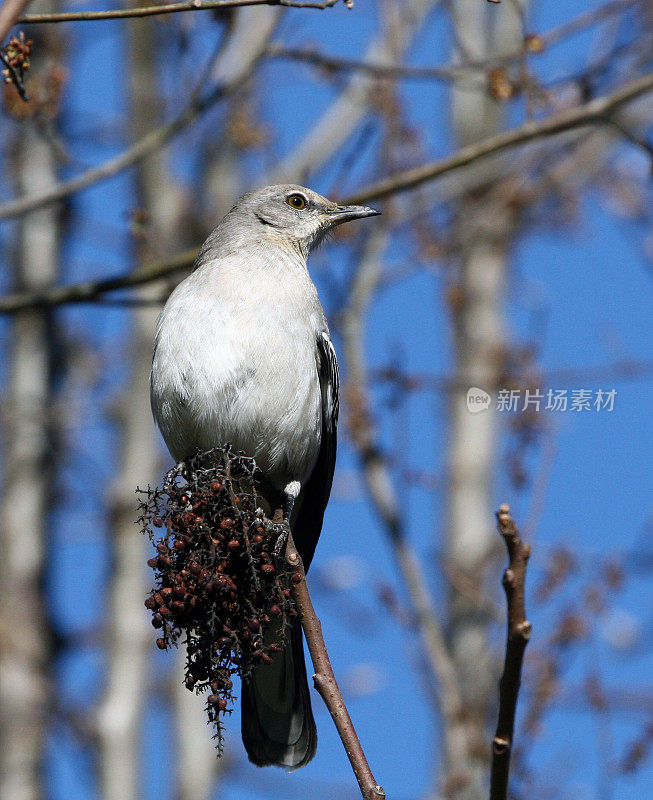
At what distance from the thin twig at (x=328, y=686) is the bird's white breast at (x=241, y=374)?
0.98 m

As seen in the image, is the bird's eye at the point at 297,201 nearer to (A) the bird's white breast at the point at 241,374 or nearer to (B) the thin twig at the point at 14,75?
(A) the bird's white breast at the point at 241,374

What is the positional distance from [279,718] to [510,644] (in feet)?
8.62

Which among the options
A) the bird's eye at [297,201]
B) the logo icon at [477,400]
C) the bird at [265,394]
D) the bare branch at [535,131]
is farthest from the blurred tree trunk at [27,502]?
the logo icon at [477,400]

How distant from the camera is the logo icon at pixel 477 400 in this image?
32.0 ft

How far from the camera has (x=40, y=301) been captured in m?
6.19

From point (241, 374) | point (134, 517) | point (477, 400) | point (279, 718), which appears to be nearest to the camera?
point (241, 374)

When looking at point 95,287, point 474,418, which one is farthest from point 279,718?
point 474,418

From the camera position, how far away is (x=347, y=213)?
5.99m

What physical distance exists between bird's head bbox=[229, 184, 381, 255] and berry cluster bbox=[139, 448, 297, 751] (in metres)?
2.39

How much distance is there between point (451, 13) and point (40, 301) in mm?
3241

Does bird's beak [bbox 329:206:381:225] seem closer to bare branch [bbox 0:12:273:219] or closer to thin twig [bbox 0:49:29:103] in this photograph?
bare branch [bbox 0:12:273:219]

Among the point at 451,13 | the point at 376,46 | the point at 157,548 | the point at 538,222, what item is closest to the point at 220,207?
the point at 376,46

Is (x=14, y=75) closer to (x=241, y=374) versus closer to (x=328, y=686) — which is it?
(x=241, y=374)

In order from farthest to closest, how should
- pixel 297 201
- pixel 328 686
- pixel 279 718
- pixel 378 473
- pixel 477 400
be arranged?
pixel 477 400, pixel 378 473, pixel 297 201, pixel 279 718, pixel 328 686
